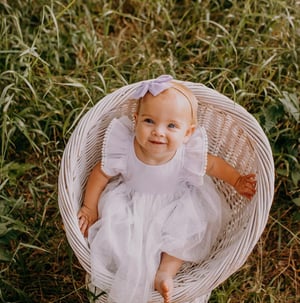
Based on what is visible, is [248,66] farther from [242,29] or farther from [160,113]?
[160,113]

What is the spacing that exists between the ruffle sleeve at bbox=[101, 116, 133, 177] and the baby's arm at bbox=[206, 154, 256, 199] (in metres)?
0.26

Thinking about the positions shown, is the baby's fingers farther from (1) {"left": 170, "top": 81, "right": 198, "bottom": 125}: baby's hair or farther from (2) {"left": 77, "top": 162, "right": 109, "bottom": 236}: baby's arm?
(1) {"left": 170, "top": 81, "right": 198, "bottom": 125}: baby's hair

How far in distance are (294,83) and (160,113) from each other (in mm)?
854

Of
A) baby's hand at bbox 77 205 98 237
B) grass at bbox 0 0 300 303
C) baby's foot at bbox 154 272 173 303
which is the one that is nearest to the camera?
baby's foot at bbox 154 272 173 303

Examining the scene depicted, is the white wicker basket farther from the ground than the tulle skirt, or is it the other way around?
the white wicker basket

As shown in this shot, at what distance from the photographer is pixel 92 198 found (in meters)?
1.98

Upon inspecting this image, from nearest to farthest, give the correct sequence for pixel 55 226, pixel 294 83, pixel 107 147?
pixel 107 147, pixel 55 226, pixel 294 83

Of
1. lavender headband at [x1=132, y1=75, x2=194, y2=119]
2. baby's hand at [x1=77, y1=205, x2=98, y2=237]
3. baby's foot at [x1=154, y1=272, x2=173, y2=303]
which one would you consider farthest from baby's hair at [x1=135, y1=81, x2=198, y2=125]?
baby's foot at [x1=154, y1=272, x2=173, y2=303]

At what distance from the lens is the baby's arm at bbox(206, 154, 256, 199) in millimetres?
1917

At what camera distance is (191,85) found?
1948 mm

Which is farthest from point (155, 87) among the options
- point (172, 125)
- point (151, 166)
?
point (151, 166)

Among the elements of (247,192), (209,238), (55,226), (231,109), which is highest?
(231,109)

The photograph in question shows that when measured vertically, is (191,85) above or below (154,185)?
above

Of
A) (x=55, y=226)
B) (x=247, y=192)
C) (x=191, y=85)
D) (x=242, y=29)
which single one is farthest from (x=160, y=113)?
(x=242, y=29)
